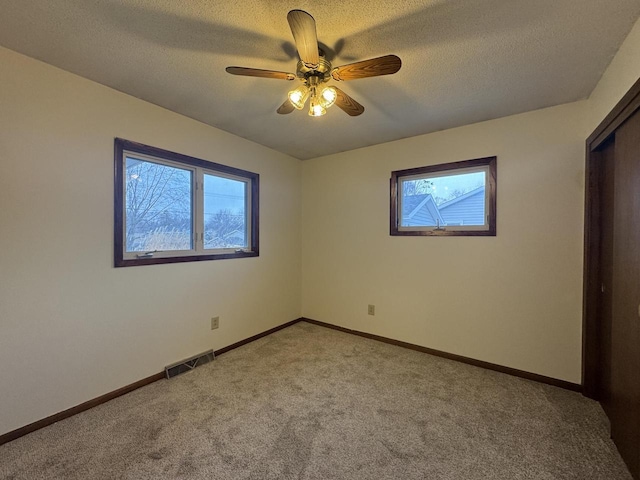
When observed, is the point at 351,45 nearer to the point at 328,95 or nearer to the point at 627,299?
the point at 328,95

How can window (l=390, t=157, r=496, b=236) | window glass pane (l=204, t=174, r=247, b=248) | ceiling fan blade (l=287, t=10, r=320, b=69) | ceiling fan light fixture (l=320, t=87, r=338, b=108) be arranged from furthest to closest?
window glass pane (l=204, t=174, r=247, b=248)
window (l=390, t=157, r=496, b=236)
ceiling fan light fixture (l=320, t=87, r=338, b=108)
ceiling fan blade (l=287, t=10, r=320, b=69)

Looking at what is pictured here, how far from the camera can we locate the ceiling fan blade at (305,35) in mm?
1132

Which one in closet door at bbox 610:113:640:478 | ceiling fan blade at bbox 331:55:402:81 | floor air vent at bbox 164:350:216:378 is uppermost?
ceiling fan blade at bbox 331:55:402:81

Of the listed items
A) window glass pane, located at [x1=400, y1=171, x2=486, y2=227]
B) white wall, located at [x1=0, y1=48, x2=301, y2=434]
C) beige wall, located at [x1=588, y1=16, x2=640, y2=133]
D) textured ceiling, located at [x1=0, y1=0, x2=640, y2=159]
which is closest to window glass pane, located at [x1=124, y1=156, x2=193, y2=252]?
white wall, located at [x1=0, y1=48, x2=301, y2=434]

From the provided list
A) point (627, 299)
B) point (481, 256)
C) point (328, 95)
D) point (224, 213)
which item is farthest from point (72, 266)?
point (627, 299)

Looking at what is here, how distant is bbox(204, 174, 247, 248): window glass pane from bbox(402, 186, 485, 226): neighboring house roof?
191cm

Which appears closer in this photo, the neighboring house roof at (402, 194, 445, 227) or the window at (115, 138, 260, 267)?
the window at (115, 138, 260, 267)

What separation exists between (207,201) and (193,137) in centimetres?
63

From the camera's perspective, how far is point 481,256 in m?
2.64

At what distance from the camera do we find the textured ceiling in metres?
1.38


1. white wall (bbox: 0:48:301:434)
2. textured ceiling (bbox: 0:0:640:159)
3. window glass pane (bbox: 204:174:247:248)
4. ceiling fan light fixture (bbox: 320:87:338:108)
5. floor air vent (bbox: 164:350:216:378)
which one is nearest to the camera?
textured ceiling (bbox: 0:0:640:159)

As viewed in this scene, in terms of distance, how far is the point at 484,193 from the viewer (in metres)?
2.68

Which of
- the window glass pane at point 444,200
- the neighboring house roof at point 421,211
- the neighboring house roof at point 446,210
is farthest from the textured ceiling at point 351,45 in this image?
the neighboring house roof at point 421,211

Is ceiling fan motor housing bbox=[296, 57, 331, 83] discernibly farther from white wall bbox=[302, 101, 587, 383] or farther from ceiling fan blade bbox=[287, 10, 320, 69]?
white wall bbox=[302, 101, 587, 383]
